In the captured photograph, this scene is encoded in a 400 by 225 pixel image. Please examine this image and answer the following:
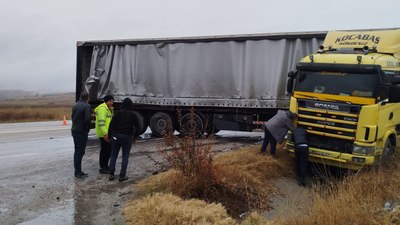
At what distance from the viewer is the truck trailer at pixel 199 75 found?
1351cm

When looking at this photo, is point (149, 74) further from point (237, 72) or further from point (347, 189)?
point (347, 189)

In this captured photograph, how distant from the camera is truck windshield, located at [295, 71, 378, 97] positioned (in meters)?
8.82

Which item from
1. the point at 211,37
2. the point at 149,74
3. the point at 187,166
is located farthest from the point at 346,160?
the point at 149,74

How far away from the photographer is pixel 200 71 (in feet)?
48.0

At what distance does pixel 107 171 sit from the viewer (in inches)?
354

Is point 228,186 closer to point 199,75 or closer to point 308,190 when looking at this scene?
point 308,190

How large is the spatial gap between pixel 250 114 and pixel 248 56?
1841 mm

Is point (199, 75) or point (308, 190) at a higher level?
point (199, 75)

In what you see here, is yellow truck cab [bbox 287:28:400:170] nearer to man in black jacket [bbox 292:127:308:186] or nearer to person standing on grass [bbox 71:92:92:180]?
man in black jacket [bbox 292:127:308:186]

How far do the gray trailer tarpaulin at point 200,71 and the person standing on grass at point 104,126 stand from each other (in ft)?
19.0

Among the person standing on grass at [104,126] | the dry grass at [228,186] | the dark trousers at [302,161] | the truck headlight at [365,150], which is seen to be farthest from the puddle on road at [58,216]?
the truck headlight at [365,150]

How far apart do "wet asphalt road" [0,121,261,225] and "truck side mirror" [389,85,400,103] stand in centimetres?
482

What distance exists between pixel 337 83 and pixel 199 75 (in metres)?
6.21

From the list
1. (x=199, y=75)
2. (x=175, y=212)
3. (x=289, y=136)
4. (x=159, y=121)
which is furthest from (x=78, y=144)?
(x=159, y=121)
